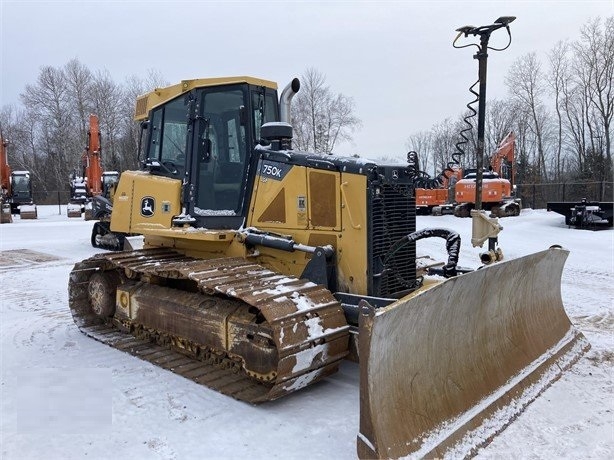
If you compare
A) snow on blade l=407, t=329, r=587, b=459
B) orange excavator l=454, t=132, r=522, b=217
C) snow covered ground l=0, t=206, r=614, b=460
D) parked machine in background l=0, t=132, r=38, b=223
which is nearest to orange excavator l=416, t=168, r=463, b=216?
orange excavator l=454, t=132, r=522, b=217

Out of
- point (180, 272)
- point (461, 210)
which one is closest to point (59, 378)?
point (180, 272)

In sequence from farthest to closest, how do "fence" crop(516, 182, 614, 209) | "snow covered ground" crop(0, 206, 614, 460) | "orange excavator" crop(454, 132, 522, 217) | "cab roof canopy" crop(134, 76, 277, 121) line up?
"fence" crop(516, 182, 614, 209) < "orange excavator" crop(454, 132, 522, 217) < "cab roof canopy" crop(134, 76, 277, 121) < "snow covered ground" crop(0, 206, 614, 460)

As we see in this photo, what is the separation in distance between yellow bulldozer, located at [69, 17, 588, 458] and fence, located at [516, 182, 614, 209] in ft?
86.6

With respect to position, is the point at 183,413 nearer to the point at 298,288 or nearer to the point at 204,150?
the point at 298,288

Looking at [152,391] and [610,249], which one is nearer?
[152,391]

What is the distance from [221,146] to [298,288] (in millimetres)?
2158

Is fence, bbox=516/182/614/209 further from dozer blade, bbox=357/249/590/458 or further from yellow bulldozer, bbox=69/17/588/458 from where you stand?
yellow bulldozer, bbox=69/17/588/458

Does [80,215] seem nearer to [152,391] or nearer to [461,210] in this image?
[461,210]

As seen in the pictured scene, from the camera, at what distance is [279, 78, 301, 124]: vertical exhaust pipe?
5812 millimetres

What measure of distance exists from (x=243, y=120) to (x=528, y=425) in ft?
13.1

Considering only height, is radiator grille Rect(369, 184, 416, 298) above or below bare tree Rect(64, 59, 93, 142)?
below

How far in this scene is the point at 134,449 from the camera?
3611mm

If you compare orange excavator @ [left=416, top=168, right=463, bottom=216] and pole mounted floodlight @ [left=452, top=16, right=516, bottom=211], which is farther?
orange excavator @ [left=416, top=168, right=463, bottom=216]

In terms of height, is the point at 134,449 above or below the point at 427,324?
below
